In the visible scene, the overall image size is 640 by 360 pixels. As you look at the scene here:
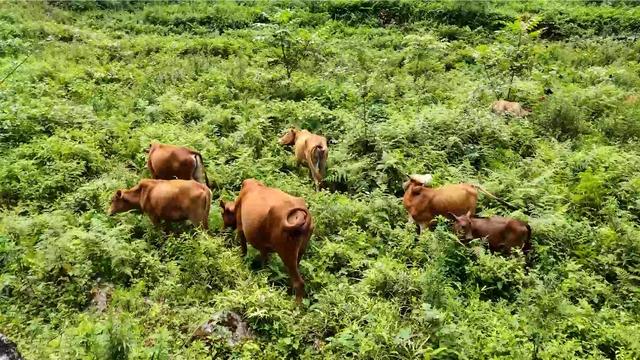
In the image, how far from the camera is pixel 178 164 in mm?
10438

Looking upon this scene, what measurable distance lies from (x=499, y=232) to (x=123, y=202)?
6097mm

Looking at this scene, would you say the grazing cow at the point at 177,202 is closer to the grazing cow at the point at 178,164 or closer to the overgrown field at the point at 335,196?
the overgrown field at the point at 335,196

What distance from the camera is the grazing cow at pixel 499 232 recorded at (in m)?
8.61

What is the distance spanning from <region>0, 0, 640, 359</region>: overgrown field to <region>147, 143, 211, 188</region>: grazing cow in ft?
2.13

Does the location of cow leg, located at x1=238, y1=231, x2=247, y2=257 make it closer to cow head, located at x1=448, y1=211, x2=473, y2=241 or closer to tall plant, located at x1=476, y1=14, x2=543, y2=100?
cow head, located at x1=448, y1=211, x2=473, y2=241

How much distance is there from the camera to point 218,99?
15609 millimetres

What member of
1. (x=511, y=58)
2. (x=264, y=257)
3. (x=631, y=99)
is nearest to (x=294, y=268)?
(x=264, y=257)

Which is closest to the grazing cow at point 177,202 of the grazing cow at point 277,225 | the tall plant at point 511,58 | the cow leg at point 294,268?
the grazing cow at point 277,225

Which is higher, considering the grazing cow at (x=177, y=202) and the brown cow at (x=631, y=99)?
the grazing cow at (x=177, y=202)

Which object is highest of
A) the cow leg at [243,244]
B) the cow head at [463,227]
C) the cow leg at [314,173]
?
the cow head at [463,227]

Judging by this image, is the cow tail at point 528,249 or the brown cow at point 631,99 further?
the brown cow at point 631,99

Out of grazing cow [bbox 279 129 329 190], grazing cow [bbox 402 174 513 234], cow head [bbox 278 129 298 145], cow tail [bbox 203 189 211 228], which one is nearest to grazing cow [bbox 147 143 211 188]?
cow tail [bbox 203 189 211 228]

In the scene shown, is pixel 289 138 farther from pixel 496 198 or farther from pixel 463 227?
pixel 463 227

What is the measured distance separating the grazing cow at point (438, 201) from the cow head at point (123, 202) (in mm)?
4644
